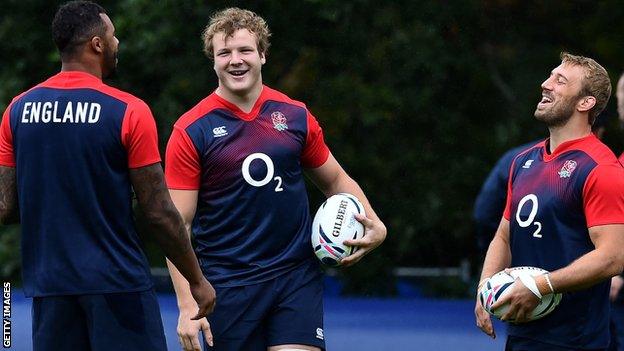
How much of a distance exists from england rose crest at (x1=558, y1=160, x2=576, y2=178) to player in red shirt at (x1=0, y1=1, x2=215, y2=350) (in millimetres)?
1694

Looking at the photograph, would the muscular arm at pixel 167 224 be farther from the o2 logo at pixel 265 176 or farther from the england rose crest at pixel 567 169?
the england rose crest at pixel 567 169

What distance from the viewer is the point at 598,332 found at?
543cm

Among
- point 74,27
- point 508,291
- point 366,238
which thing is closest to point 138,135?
point 74,27

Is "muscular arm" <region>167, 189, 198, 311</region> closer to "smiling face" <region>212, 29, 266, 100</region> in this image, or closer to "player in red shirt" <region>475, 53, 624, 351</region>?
"smiling face" <region>212, 29, 266, 100</region>

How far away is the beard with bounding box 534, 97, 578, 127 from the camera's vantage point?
5547mm

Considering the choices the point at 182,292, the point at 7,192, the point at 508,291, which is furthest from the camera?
the point at 182,292

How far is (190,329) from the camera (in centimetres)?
542

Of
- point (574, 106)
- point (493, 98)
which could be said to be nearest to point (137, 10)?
point (493, 98)

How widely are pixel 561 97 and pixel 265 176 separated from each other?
140 cm

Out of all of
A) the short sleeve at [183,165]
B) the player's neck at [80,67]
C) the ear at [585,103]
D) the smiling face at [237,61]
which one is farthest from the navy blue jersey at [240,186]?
the ear at [585,103]

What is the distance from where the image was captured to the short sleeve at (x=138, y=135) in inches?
186

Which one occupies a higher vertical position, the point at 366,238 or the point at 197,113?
the point at 197,113

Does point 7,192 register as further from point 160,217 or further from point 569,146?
point 569,146

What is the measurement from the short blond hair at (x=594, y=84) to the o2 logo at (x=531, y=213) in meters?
0.47
